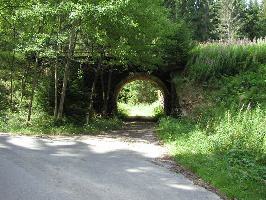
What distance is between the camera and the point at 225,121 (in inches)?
471

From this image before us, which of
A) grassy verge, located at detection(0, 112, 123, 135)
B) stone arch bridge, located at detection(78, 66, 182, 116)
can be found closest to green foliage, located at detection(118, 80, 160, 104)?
stone arch bridge, located at detection(78, 66, 182, 116)

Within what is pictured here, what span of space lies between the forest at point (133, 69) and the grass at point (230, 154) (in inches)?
1.0

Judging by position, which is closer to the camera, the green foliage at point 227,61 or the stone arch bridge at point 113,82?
the green foliage at point 227,61

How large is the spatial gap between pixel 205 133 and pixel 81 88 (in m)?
8.18

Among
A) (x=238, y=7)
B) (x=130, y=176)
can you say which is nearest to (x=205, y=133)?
(x=130, y=176)

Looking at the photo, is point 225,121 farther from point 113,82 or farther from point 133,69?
point 113,82

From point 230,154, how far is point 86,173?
3281mm

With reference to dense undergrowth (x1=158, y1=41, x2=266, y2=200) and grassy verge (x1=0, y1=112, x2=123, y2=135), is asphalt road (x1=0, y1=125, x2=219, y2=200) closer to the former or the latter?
dense undergrowth (x1=158, y1=41, x2=266, y2=200)

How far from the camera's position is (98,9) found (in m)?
12.7

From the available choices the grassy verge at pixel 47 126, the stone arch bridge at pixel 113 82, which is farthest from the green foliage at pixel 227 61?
the grassy verge at pixel 47 126

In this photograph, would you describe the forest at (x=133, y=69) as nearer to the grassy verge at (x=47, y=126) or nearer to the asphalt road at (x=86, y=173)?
the grassy verge at (x=47, y=126)

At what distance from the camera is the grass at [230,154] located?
757 cm

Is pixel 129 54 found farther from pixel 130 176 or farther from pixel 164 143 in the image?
pixel 130 176

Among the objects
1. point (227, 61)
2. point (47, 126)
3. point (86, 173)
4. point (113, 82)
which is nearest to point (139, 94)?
point (113, 82)
